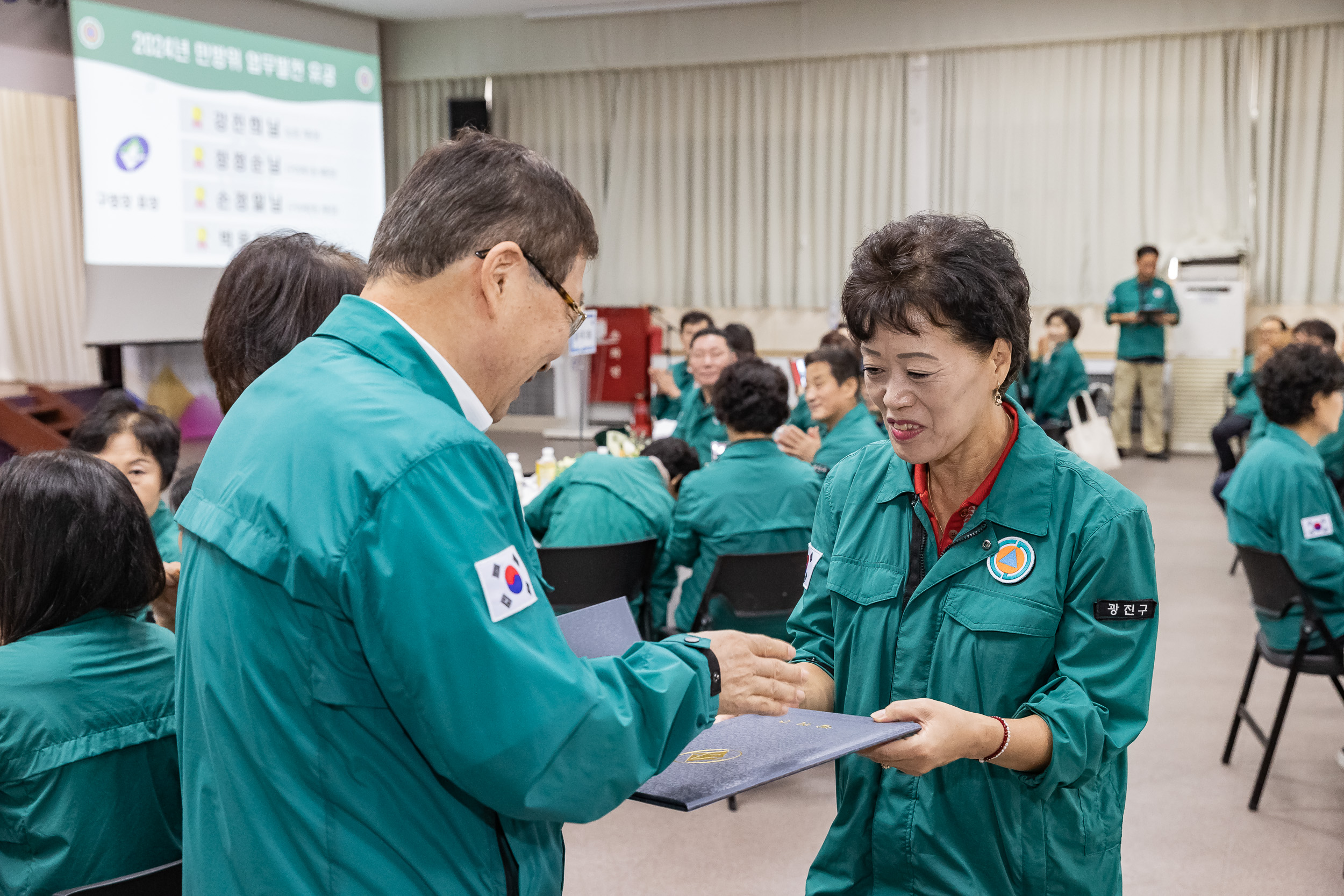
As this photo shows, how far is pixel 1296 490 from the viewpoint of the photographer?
3158 mm

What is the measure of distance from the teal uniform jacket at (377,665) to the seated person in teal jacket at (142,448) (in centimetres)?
211

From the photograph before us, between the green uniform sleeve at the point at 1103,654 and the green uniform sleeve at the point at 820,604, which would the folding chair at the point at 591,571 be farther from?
the green uniform sleeve at the point at 1103,654

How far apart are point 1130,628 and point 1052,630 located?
0.09 metres

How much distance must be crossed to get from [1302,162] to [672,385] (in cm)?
650

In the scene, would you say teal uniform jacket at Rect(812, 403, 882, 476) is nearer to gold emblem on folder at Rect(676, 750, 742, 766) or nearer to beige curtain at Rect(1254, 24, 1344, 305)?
gold emblem on folder at Rect(676, 750, 742, 766)

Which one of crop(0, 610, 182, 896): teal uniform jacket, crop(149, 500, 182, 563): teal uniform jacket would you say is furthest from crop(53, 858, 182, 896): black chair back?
crop(149, 500, 182, 563): teal uniform jacket

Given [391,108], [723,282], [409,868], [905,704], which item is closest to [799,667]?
[905,704]

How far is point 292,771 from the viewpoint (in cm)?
94

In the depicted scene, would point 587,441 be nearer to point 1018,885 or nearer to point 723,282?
point 723,282

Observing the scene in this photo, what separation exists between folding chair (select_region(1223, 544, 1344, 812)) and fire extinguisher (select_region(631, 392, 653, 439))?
294 cm

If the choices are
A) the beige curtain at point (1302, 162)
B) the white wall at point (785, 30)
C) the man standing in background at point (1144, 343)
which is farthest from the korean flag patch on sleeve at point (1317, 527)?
the white wall at point (785, 30)

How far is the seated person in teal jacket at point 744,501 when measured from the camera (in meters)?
3.50

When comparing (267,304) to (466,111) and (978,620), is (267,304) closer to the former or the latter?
(978,620)

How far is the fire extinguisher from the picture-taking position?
222 inches
